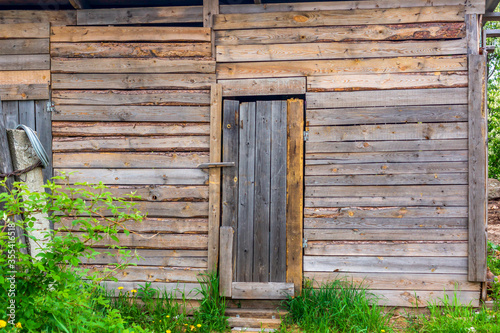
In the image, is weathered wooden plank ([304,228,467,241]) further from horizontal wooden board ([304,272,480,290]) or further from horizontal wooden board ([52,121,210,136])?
horizontal wooden board ([52,121,210,136])

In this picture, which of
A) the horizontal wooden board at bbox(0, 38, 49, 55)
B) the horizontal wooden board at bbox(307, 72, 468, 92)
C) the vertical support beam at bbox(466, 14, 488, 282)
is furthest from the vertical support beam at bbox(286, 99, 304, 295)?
the horizontal wooden board at bbox(0, 38, 49, 55)

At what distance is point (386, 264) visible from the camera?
13.4 feet

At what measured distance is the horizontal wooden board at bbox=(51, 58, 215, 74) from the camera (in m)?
4.30

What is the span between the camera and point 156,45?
4344 millimetres

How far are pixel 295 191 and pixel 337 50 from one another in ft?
5.55

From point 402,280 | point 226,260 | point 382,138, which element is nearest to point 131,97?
point 226,260

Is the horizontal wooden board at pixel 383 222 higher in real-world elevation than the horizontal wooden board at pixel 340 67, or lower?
lower

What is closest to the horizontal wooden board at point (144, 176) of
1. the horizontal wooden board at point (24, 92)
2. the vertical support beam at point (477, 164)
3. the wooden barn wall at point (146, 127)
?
the wooden barn wall at point (146, 127)

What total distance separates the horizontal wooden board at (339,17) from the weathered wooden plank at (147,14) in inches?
12.0

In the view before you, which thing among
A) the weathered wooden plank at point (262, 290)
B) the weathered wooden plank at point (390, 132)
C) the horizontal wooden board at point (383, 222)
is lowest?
the weathered wooden plank at point (262, 290)

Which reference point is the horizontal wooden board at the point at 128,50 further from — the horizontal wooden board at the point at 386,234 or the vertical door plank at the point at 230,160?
the horizontal wooden board at the point at 386,234

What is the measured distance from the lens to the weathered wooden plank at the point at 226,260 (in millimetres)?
4125

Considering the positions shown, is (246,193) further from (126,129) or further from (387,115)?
(387,115)

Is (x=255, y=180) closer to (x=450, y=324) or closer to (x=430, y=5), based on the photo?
(x=450, y=324)
